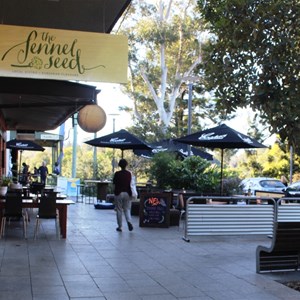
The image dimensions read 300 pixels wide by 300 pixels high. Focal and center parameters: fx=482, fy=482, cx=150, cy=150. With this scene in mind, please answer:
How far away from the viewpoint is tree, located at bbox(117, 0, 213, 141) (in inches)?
1294

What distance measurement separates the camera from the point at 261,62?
5332 millimetres

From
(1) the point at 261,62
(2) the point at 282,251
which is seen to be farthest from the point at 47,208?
(1) the point at 261,62

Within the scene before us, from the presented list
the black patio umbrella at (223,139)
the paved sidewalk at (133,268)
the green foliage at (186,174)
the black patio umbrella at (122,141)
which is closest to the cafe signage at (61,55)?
the paved sidewalk at (133,268)

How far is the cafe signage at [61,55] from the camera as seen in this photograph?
21.4ft

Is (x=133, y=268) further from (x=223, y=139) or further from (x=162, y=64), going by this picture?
(x=162, y=64)

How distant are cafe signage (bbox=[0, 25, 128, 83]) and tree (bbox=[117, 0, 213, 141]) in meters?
24.0

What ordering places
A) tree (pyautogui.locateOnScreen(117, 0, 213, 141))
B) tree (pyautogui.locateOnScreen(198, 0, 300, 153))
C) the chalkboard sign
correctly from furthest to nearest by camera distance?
tree (pyautogui.locateOnScreen(117, 0, 213, 141)), the chalkboard sign, tree (pyautogui.locateOnScreen(198, 0, 300, 153))

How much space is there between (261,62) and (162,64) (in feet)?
98.4

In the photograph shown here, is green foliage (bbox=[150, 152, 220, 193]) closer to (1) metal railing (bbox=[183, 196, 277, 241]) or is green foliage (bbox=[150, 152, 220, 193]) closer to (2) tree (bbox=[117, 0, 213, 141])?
(1) metal railing (bbox=[183, 196, 277, 241])

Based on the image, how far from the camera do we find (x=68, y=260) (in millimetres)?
7918

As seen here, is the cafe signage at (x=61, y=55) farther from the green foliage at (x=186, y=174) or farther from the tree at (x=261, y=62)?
the green foliage at (x=186, y=174)

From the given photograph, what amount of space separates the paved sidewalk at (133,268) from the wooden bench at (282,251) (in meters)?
0.17

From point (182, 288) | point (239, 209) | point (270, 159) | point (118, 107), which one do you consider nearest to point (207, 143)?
point (239, 209)

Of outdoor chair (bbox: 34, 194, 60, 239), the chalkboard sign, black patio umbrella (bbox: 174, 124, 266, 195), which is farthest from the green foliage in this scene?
outdoor chair (bbox: 34, 194, 60, 239)
